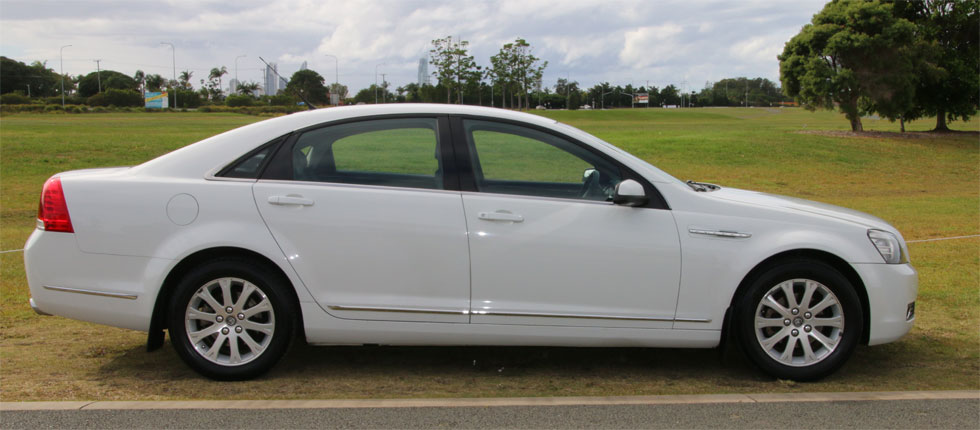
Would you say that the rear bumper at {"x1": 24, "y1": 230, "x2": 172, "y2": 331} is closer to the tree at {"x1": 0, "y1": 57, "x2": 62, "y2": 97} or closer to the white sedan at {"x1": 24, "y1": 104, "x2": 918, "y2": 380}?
the white sedan at {"x1": 24, "y1": 104, "x2": 918, "y2": 380}

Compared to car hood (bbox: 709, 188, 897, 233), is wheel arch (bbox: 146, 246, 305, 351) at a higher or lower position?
lower

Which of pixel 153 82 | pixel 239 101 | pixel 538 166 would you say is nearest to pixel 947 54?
pixel 538 166

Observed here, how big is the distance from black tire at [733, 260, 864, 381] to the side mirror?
807 mm

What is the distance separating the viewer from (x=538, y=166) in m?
4.98

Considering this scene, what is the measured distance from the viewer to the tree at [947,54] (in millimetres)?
31109

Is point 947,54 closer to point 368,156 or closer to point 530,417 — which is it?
point 368,156

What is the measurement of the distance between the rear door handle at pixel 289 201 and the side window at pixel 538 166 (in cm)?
94

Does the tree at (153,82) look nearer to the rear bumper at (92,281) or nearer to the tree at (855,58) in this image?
the tree at (855,58)

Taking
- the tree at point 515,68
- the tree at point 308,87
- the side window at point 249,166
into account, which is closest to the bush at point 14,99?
the tree at point 515,68

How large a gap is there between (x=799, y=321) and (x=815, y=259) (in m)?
0.36

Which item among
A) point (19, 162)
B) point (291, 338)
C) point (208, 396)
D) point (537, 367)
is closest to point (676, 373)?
point (537, 367)

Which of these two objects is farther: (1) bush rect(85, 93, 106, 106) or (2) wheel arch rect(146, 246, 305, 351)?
(1) bush rect(85, 93, 106, 106)

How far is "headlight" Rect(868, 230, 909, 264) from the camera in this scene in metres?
4.56

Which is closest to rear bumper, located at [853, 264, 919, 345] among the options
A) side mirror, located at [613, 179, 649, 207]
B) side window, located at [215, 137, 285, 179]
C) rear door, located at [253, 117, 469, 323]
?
side mirror, located at [613, 179, 649, 207]
